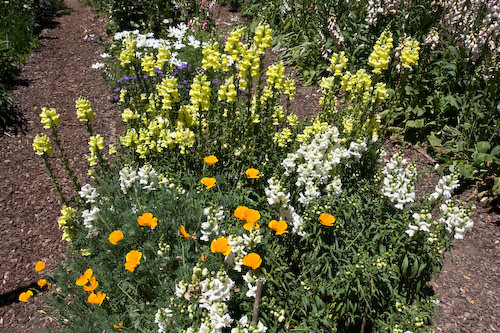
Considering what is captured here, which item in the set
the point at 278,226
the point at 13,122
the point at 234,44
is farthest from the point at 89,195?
the point at 13,122

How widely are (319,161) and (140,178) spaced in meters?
1.48

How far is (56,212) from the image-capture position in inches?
176

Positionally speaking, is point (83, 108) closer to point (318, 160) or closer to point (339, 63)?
point (318, 160)

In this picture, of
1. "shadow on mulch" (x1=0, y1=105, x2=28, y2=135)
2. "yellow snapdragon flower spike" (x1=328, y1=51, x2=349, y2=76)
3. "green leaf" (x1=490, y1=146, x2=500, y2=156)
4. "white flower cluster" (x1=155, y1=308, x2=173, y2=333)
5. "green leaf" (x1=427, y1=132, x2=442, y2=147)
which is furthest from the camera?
"shadow on mulch" (x1=0, y1=105, x2=28, y2=135)

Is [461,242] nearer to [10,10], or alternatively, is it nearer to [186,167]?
[186,167]

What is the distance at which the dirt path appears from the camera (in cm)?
382

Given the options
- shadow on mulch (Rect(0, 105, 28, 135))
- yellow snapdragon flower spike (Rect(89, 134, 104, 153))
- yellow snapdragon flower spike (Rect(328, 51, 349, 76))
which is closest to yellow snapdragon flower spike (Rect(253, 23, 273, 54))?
yellow snapdragon flower spike (Rect(328, 51, 349, 76))

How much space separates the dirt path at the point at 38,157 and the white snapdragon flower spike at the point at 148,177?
160 centimetres

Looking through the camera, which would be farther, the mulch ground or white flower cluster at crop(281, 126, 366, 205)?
the mulch ground

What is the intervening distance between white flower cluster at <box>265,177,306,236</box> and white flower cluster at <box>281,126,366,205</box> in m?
0.16

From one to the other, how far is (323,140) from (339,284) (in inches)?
43.5

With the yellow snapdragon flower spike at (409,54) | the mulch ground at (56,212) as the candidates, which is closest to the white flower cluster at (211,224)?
the mulch ground at (56,212)

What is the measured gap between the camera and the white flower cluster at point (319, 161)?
2918 mm

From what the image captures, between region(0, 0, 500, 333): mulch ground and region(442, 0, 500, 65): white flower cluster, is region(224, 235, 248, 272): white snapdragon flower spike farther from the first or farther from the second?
region(442, 0, 500, 65): white flower cluster
